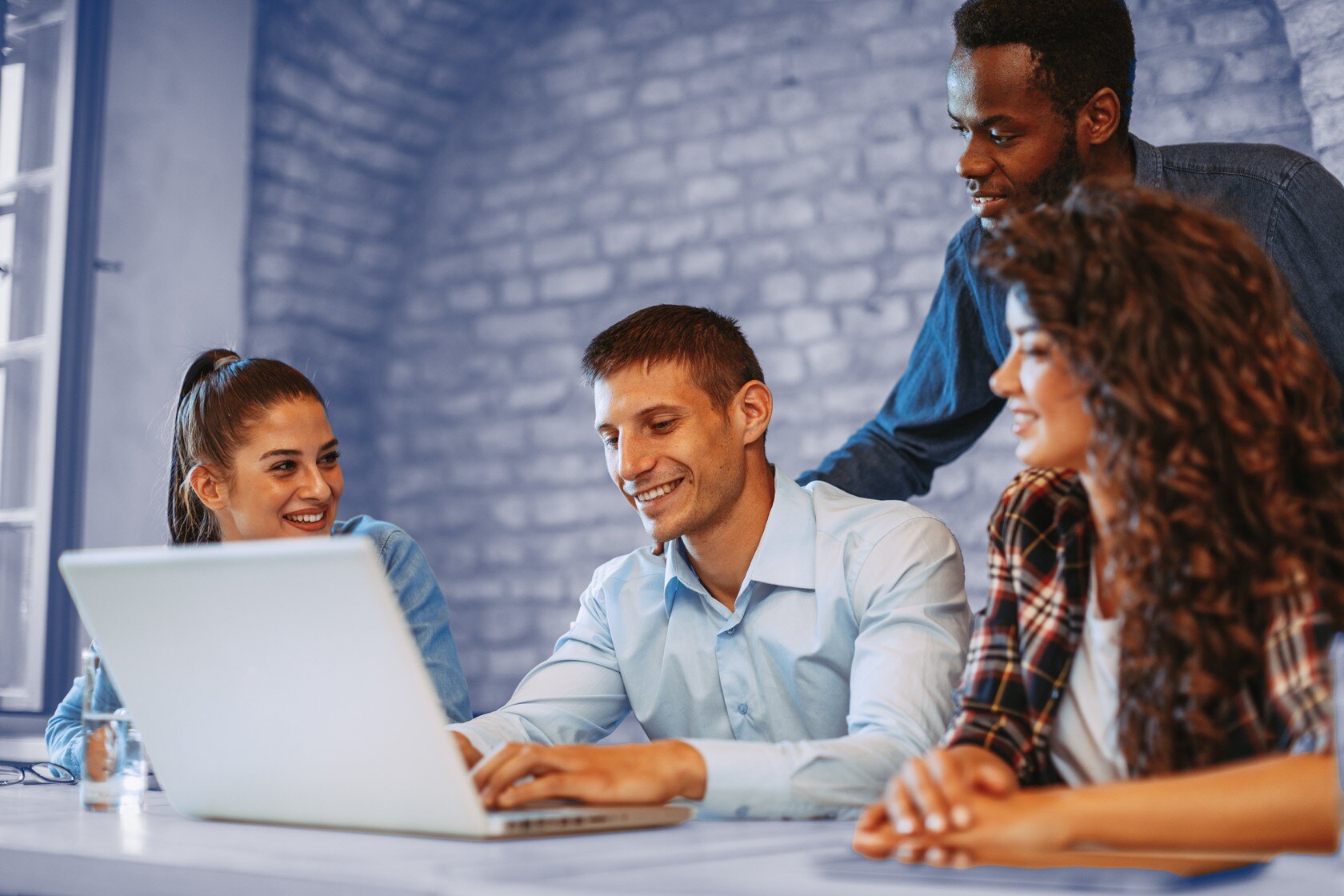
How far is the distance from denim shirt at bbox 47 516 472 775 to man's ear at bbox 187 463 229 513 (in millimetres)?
213

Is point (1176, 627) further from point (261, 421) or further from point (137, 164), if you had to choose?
point (137, 164)

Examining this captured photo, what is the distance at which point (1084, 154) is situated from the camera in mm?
A: 1712

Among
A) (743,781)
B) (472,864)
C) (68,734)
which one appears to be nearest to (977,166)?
(743,781)

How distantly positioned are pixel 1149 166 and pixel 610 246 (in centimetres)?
258

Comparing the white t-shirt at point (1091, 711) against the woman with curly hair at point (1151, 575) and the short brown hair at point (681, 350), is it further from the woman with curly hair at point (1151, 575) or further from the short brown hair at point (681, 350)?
the short brown hair at point (681, 350)

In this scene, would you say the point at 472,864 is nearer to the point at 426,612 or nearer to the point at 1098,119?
the point at 426,612

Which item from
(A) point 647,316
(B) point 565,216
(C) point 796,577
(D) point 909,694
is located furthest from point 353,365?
(D) point 909,694

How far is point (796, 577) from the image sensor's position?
5.14 feet

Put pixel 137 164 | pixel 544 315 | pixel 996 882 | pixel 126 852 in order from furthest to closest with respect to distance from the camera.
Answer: pixel 544 315 → pixel 137 164 → pixel 126 852 → pixel 996 882

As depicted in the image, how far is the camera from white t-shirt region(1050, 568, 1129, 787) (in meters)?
1.10

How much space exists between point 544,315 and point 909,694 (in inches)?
120

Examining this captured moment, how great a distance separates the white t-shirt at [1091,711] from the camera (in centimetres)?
110

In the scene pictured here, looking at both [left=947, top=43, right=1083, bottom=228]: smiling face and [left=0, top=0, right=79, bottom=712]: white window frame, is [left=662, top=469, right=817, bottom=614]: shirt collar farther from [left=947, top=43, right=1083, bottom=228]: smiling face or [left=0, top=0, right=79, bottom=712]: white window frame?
[left=0, top=0, right=79, bottom=712]: white window frame

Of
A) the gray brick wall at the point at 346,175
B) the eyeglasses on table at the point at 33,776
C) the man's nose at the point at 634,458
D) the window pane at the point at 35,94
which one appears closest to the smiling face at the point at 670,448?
the man's nose at the point at 634,458
